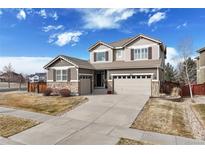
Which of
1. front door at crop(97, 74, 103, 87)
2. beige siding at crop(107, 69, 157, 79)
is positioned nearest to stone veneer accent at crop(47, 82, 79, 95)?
beige siding at crop(107, 69, 157, 79)

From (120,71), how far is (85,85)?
4.48m

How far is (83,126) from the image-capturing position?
28.2 feet

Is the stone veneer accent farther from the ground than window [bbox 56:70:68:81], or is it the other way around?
window [bbox 56:70:68:81]

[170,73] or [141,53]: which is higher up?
[141,53]

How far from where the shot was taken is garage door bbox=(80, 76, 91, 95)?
64.3ft

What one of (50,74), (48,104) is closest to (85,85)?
(50,74)

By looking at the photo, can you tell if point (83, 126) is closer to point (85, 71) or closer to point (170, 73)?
point (85, 71)

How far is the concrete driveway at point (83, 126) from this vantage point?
6910 millimetres

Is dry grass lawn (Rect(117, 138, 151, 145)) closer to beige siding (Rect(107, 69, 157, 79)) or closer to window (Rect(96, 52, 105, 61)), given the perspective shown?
beige siding (Rect(107, 69, 157, 79))

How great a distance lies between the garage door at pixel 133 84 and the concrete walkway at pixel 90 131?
7.41 meters

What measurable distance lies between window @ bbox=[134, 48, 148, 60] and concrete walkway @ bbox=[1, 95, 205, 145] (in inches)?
422

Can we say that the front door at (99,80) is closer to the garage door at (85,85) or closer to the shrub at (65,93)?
the garage door at (85,85)
